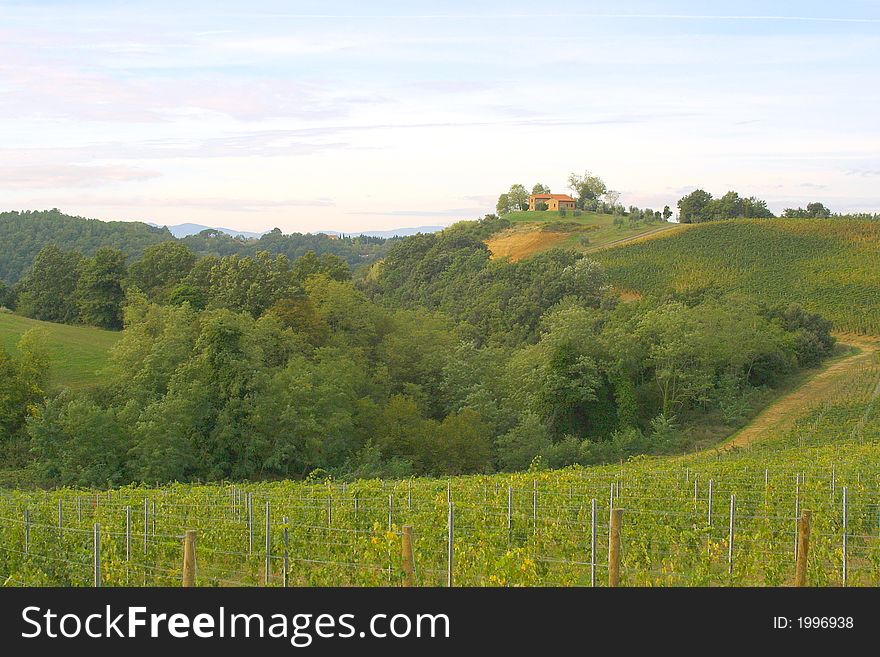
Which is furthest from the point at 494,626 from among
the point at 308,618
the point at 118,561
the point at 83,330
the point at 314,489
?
the point at 83,330

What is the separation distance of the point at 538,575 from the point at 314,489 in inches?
446

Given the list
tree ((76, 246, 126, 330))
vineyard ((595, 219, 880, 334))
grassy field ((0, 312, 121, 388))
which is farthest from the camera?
vineyard ((595, 219, 880, 334))

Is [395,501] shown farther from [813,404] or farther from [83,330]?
[83,330]

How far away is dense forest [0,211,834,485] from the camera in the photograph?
1202 inches

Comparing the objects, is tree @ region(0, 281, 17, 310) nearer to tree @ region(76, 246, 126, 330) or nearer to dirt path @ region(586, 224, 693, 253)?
tree @ region(76, 246, 126, 330)

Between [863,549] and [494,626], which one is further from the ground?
[494,626]

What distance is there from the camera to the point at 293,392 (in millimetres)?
32375

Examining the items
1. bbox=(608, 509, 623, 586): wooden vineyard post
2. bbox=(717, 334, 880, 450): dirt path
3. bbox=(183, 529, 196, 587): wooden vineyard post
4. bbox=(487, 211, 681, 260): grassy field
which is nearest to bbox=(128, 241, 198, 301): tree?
bbox=(717, 334, 880, 450): dirt path

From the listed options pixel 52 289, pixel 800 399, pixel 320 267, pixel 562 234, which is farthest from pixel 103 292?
pixel 562 234

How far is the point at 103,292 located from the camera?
179 feet

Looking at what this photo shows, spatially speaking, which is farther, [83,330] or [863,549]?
[83,330]

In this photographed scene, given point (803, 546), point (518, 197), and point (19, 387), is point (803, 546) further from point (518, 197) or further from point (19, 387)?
point (518, 197)

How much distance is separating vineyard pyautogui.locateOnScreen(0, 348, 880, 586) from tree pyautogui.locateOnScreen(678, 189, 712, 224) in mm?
96267

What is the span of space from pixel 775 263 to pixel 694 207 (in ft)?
115
